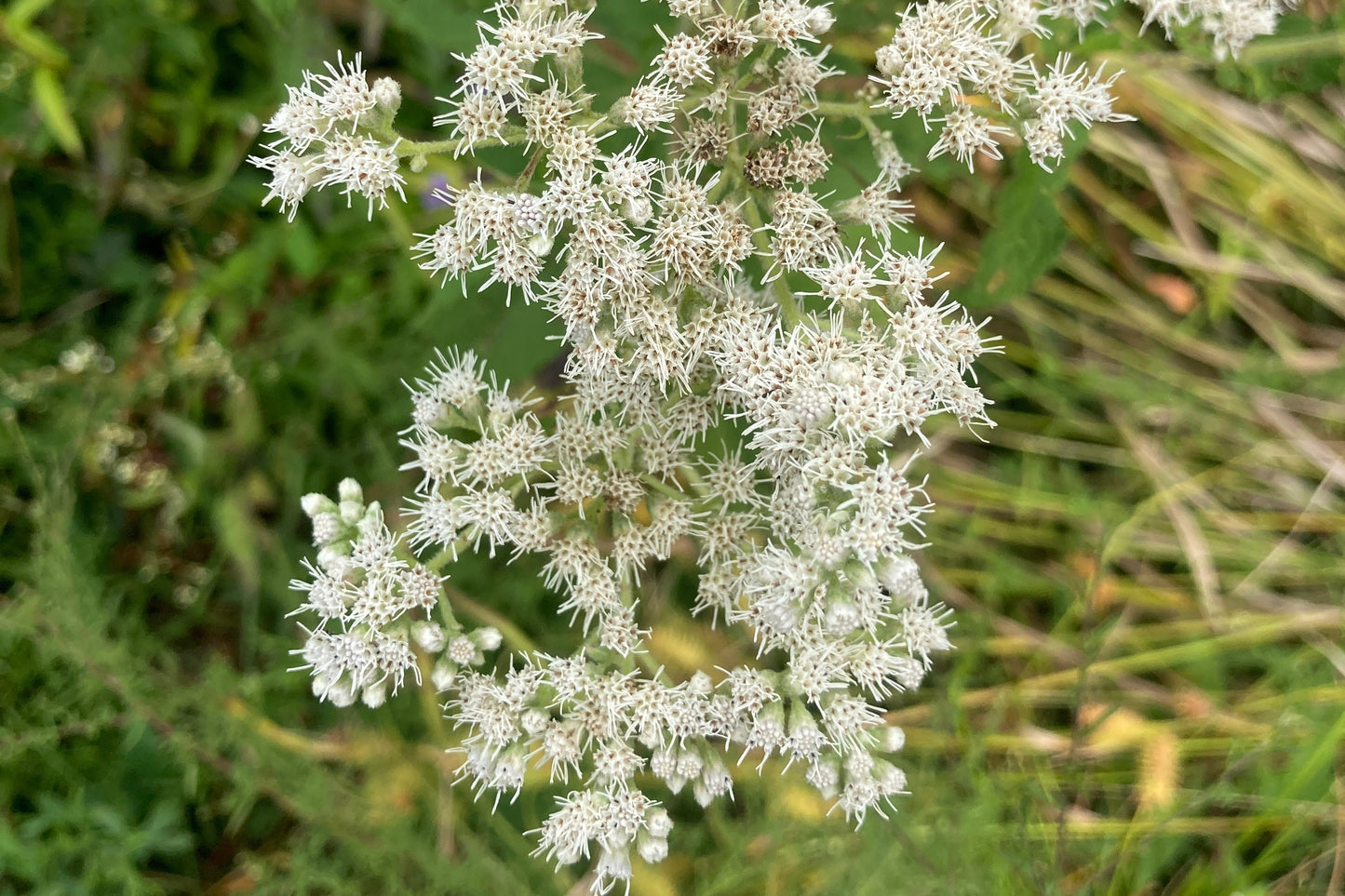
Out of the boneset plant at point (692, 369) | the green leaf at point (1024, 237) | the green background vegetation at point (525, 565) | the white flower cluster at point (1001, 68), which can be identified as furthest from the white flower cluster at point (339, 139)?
the green leaf at point (1024, 237)

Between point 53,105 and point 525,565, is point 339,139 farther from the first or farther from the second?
point 525,565

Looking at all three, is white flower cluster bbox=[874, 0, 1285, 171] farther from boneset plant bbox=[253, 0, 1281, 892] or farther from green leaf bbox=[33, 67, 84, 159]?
green leaf bbox=[33, 67, 84, 159]

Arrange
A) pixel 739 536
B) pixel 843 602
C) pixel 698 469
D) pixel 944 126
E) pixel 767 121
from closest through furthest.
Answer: pixel 843 602
pixel 767 121
pixel 944 126
pixel 739 536
pixel 698 469

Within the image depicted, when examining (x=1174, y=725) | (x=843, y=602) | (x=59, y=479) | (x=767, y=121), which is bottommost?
(x=59, y=479)

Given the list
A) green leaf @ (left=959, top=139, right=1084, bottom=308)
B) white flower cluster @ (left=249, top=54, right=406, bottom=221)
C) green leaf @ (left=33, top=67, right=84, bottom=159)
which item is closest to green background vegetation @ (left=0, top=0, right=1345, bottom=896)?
green leaf @ (left=33, top=67, right=84, bottom=159)

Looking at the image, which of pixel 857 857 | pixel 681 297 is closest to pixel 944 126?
pixel 681 297

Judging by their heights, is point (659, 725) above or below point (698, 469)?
below

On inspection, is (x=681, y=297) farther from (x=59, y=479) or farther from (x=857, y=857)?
(x=59, y=479)
